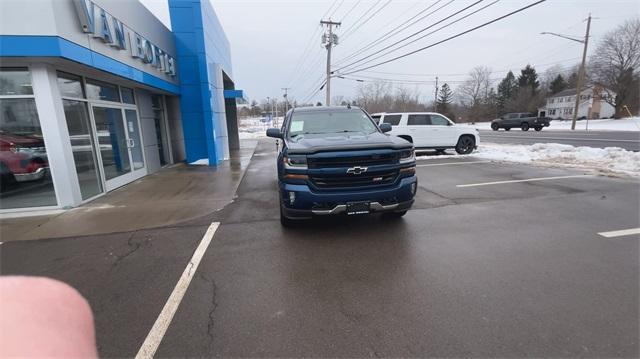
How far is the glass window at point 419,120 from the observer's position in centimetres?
1366

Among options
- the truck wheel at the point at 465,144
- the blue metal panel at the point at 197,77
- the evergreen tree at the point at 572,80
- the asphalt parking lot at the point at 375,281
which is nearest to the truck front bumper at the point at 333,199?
the asphalt parking lot at the point at 375,281

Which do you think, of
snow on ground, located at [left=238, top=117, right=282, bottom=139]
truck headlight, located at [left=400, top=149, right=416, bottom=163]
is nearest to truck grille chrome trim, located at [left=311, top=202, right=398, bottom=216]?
truck headlight, located at [left=400, top=149, right=416, bottom=163]

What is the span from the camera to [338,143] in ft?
14.5

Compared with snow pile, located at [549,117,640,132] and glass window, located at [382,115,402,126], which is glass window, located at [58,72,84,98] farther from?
snow pile, located at [549,117,640,132]

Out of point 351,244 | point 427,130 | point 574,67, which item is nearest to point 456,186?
point 351,244

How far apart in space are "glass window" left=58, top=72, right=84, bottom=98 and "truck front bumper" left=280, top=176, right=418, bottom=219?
5628 mm

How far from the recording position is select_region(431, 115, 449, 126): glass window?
1371 cm

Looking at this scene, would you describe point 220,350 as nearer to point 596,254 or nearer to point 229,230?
point 229,230

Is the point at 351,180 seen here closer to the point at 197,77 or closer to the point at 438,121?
the point at 197,77

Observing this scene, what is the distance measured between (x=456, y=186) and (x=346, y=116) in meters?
3.69

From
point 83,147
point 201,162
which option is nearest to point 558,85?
point 201,162

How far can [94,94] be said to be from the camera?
25.2 ft

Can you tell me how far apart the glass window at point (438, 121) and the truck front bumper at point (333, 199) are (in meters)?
10.4

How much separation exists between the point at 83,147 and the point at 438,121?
12707 millimetres
